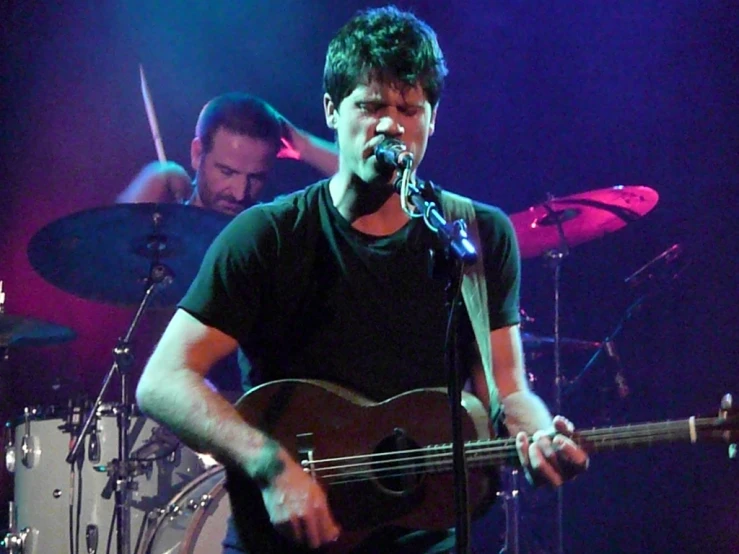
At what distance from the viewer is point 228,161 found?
5574 mm

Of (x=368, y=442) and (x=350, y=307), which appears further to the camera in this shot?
(x=350, y=307)

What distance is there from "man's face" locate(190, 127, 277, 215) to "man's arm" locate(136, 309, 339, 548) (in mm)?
3159

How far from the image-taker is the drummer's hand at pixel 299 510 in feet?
6.87

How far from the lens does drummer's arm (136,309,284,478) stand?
2229 millimetres

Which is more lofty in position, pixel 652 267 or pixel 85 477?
pixel 652 267

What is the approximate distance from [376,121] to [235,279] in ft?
1.88

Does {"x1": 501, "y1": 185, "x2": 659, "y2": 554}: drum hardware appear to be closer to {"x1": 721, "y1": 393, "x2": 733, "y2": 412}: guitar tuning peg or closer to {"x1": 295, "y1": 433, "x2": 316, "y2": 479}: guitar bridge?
{"x1": 721, "y1": 393, "x2": 733, "y2": 412}: guitar tuning peg

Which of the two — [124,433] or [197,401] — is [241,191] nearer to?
[124,433]

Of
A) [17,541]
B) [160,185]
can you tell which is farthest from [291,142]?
[17,541]

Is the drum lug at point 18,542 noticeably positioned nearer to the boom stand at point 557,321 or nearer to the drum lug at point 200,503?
the drum lug at point 200,503

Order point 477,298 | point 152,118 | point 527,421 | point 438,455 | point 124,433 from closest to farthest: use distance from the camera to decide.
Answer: point 438,455 → point 527,421 → point 477,298 → point 124,433 → point 152,118

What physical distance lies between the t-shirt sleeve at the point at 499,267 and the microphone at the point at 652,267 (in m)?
2.89

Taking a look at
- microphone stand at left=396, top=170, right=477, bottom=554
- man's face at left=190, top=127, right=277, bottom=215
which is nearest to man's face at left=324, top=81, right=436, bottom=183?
microphone stand at left=396, top=170, right=477, bottom=554

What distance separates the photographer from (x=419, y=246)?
8.45 ft
